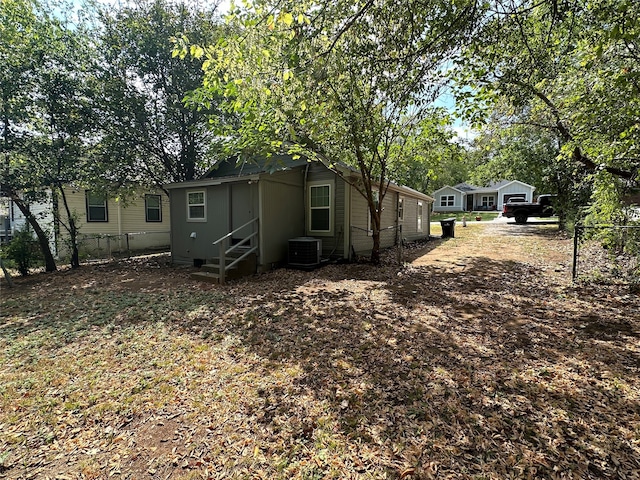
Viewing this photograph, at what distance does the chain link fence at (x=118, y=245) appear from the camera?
38.5 feet

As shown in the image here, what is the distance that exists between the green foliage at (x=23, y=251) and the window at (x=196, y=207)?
4418 mm

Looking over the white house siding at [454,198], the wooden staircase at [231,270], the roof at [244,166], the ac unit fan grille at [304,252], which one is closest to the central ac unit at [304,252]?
the ac unit fan grille at [304,252]

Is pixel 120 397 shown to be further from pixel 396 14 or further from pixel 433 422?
pixel 396 14

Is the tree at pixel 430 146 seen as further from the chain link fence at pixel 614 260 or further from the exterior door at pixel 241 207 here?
the exterior door at pixel 241 207

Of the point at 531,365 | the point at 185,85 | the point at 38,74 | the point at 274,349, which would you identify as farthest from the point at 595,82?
the point at 38,74

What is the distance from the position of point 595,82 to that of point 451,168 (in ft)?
135

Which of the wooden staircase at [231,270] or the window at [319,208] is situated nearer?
the wooden staircase at [231,270]

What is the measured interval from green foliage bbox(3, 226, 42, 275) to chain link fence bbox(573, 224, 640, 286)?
521 inches

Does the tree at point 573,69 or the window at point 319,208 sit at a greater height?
the tree at point 573,69

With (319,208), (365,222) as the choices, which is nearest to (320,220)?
(319,208)

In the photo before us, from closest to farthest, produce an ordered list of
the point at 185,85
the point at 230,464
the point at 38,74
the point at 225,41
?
the point at 230,464
the point at 225,41
the point at 38,74
the point at 185,85

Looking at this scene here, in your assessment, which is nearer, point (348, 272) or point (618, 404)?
point (618, 404)

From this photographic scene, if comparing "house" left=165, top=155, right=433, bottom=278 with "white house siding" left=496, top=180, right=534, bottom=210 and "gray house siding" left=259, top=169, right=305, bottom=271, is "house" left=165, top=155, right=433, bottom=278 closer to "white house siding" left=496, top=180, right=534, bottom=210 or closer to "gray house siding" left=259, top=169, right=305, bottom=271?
"gray house siding" left=259, top=169, right=305, bottom=271

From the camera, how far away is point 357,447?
2.17 metres
